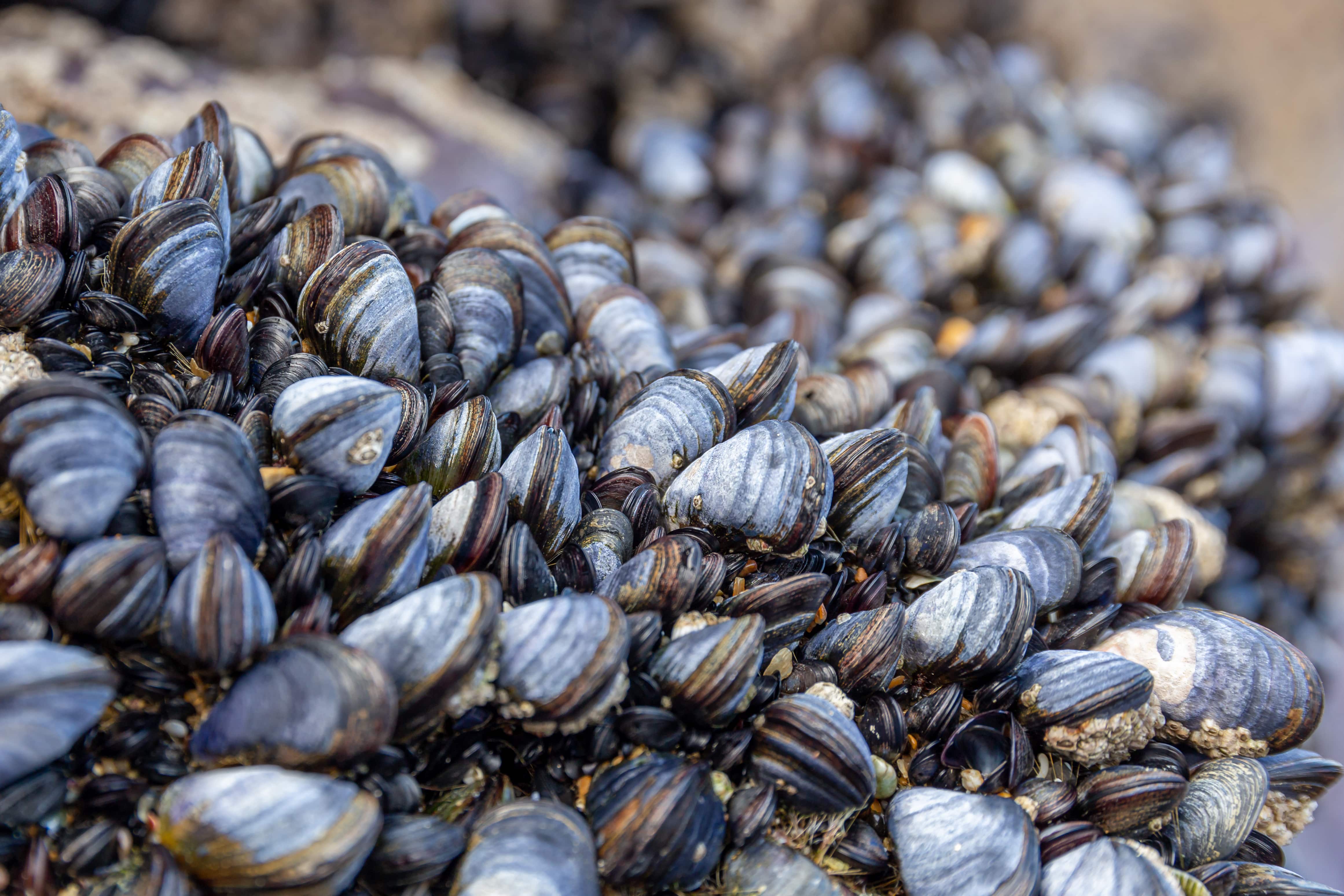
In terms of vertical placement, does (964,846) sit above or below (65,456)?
below

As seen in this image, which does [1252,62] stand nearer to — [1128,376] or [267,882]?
[1128,376]

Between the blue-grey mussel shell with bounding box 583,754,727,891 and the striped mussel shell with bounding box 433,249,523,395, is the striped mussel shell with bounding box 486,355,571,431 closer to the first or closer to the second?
the striped mussel shell with bounding box 433,249,523,395

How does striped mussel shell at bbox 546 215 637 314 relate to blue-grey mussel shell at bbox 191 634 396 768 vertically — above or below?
above

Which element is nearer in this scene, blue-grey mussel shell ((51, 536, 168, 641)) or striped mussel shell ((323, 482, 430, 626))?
blue-grey mussel shell ((51, 536, 168, 641))

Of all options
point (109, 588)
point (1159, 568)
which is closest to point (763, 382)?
point (1159, 568)

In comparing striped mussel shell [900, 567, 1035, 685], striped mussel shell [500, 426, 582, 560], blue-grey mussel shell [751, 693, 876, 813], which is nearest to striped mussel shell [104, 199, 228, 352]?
striped mussel shell [500, 426, 582, 560]

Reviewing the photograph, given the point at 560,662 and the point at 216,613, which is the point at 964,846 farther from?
the point at 216,613

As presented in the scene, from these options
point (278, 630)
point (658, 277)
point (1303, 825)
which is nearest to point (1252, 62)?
point (658, 277)
